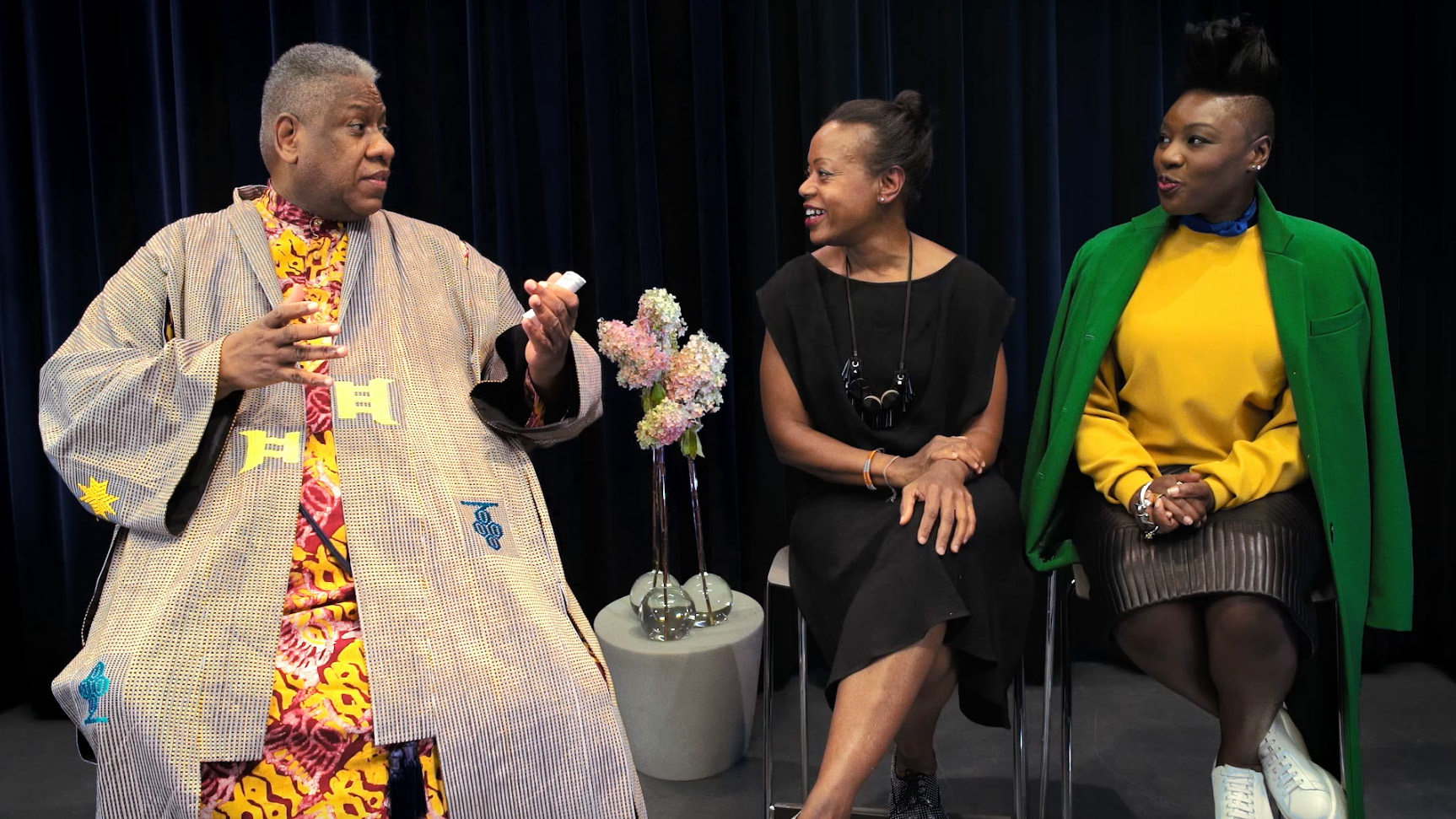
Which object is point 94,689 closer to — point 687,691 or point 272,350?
point 272,350

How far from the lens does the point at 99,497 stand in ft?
7.89

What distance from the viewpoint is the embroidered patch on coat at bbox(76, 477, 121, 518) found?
2.39 meters

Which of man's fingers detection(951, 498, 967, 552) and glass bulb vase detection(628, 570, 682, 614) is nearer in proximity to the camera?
man's fingers detection(951, 498, 967, 552)

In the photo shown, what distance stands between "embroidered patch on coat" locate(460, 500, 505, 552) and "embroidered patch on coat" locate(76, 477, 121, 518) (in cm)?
64

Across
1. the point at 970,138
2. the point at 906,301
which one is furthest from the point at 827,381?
the point at 970,138

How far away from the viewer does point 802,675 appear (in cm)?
301

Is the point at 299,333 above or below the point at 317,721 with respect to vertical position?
above

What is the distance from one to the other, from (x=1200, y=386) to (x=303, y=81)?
197cm

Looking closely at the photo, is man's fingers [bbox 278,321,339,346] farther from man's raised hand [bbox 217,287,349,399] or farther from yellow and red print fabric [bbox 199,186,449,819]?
yellow and red print fabric [bbox 199,186,449,819]

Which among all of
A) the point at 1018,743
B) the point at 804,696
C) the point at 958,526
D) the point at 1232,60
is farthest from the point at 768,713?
the point at 1232,60

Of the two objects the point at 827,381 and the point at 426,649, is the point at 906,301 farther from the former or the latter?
the point at 426,649

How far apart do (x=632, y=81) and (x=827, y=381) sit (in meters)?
1.26

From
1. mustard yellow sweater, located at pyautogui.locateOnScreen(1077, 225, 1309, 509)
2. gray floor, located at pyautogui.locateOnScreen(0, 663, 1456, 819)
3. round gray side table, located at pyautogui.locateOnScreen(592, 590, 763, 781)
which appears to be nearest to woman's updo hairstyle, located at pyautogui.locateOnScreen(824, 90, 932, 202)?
mustard yellow sweater, located at pyautogui.locateOnScreen(1077, 225, 1309, 509)

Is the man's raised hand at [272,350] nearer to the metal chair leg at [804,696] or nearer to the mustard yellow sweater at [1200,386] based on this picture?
the metal chair leg at [804,696]
